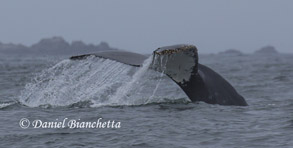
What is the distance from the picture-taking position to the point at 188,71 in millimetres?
8836

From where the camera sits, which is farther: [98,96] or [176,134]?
[98,96]

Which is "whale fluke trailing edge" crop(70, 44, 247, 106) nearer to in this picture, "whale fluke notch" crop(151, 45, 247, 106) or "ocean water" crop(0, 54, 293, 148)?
"whale fluke notch" crop(151, 45, 247, 106)

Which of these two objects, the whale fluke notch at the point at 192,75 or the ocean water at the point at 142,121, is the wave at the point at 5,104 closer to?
the ocean water at the point at 142,121

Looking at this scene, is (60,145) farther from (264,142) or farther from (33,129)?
(264,142)

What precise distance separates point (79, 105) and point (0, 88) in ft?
19.9

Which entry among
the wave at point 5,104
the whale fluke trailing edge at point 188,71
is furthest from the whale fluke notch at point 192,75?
the wave at point 5,104

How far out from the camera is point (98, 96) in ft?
41.7

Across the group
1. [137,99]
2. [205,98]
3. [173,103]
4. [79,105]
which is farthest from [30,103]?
[205,98]

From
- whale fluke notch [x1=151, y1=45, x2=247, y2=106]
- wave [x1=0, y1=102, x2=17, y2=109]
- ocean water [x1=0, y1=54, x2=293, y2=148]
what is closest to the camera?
ocean water [x1=0, y1=54, x2=293, y2=148]

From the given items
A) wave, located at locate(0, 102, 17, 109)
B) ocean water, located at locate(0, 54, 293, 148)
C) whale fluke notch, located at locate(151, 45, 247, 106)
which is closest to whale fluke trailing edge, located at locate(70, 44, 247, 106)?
whale fluke notch, located at locate(151, 45, 247, 106)

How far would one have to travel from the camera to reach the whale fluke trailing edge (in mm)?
8289

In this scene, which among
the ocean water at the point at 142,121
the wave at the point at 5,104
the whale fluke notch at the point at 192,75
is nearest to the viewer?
the ocean water at the point at 142,121

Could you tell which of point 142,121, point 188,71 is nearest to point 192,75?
point 188,71

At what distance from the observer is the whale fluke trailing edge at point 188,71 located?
8.29 m
